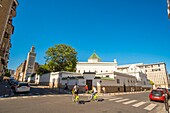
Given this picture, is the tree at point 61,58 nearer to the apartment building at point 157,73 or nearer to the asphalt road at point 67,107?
the asphalt road at point 67,107

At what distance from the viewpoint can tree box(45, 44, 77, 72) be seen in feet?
132

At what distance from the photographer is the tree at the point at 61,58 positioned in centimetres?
4019

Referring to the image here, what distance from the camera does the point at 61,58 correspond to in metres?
41.4

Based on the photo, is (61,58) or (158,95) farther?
(61,58)

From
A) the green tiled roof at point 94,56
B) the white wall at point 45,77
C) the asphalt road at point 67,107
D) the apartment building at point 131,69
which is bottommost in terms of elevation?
the asphalt road at point 67,107

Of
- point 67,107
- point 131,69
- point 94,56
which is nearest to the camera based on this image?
point 67,107

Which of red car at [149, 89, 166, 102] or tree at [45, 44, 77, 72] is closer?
red car at [149, 89, 166, 102]

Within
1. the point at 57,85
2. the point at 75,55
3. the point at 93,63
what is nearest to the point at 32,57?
the point at 93,63

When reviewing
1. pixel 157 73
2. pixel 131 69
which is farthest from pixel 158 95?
pixel 157 73

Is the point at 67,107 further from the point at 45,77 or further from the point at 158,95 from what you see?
the point at 45,77

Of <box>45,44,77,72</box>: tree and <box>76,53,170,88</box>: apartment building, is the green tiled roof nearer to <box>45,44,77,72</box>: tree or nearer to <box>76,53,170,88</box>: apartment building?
<box>76,53,170,88</box>: apartment building

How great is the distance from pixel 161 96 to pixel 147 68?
84221 mm

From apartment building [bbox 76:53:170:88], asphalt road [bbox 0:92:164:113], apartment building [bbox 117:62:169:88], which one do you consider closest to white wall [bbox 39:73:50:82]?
apartment building [bbox 76:53:170:88]

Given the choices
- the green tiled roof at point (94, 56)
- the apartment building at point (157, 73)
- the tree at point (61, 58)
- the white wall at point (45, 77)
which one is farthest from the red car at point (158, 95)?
the apartment building at point (157, 73)
